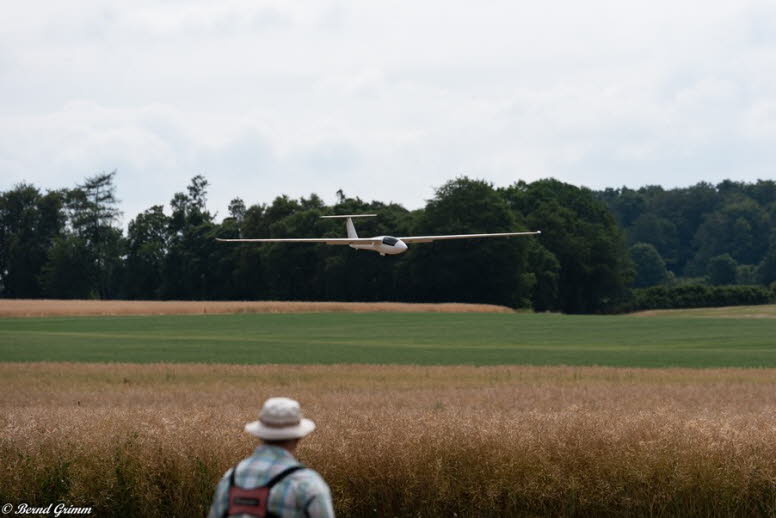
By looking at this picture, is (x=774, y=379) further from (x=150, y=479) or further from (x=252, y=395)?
(x=150, y=479)

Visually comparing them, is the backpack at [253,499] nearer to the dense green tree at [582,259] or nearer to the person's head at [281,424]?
the person's head at [281,424]

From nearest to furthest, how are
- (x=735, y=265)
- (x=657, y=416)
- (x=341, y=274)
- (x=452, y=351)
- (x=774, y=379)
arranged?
(x=657, y=416) → (x=774, y=379) → (x=452, y=351) → (x=341, y=274) → (x=735, y=265)

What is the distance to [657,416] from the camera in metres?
13.3

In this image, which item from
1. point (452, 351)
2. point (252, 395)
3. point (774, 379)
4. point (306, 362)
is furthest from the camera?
point (452, 351)

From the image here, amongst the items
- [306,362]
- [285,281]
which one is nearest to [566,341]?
[306,362]

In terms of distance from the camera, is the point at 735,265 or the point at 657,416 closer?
the point at 657,416

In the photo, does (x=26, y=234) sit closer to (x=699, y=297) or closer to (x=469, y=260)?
(x=469, y=260)

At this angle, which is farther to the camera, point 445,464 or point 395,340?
point 395,340

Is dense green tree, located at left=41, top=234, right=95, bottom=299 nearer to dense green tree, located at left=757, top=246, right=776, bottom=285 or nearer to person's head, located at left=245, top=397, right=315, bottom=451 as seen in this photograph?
dense green tree, located at left=757, top=246, right=776, bottom=285

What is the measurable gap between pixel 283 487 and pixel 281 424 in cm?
36

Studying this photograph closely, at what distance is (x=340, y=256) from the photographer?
13200cm

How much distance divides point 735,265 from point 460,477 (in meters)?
196

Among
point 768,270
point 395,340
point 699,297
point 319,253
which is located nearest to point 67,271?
point 319,253

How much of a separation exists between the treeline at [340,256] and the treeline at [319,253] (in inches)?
6.9
